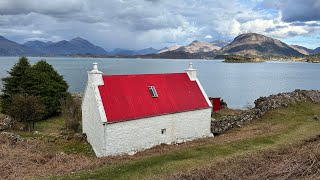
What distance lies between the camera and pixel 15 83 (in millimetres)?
49281

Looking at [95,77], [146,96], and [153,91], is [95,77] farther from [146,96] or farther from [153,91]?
[153,91]

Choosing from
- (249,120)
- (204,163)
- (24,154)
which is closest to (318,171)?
(204,163)

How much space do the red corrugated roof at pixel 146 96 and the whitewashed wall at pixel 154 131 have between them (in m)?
0.60

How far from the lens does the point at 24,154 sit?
2311cm

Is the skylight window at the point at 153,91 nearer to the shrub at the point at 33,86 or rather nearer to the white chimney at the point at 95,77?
the white chimney at the point at 95,77

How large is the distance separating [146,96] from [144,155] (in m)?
6.59

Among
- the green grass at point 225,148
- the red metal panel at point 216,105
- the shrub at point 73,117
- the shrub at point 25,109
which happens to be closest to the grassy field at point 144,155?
the green grass at point 225,148

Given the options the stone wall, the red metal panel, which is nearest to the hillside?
the stone wall

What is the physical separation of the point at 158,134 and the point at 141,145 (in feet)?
7.15

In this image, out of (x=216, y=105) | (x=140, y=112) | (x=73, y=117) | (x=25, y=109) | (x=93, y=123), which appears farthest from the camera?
(x=216, y=105)

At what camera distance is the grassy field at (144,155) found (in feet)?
63.7

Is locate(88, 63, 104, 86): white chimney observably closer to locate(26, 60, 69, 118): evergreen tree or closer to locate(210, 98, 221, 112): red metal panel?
locate(26, 60, 69, 118): evergreen tree

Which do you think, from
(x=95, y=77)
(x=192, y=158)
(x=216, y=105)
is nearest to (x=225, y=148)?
(x=192, y=158)

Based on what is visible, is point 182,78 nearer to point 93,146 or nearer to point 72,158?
point 93,146
